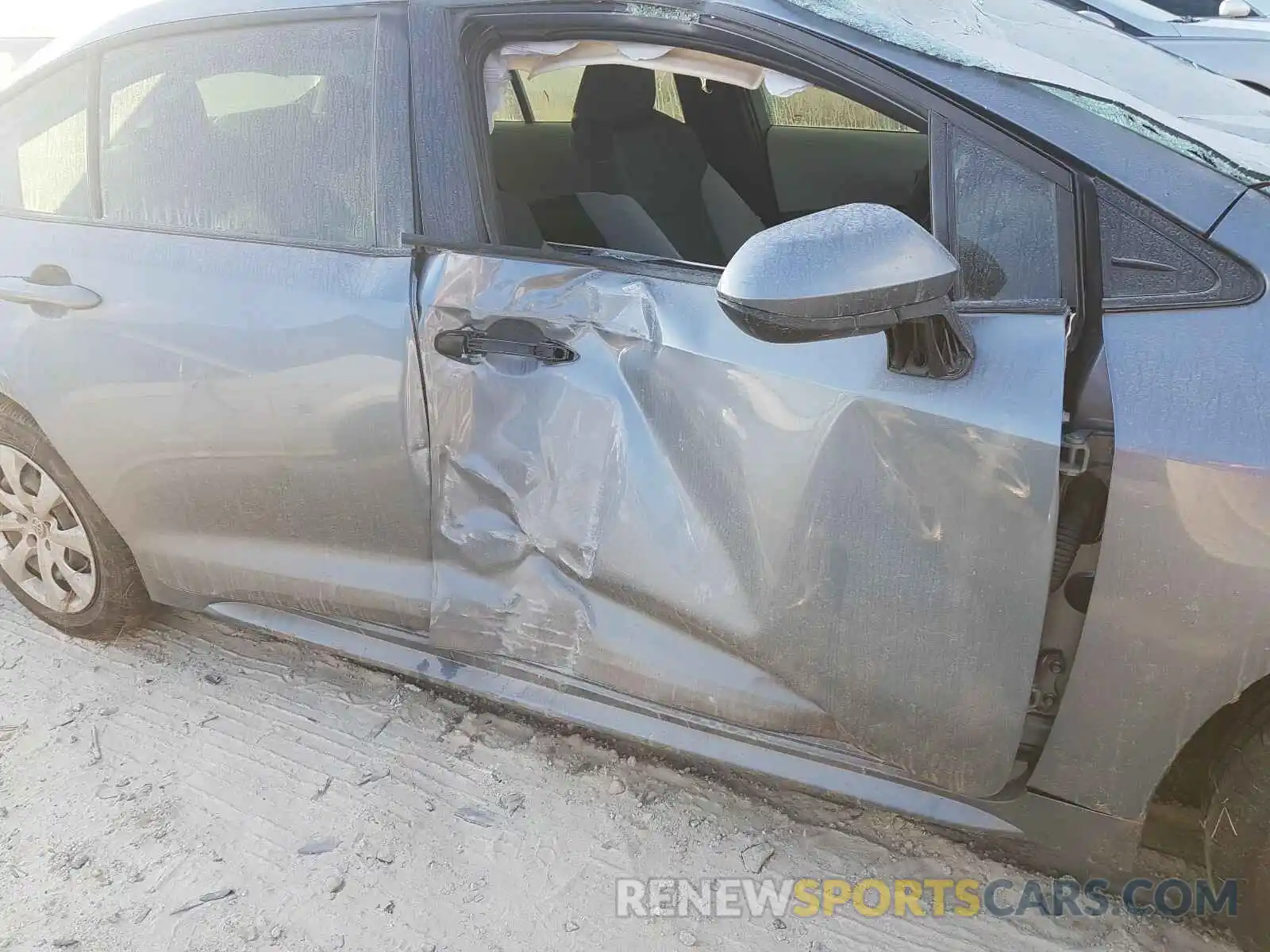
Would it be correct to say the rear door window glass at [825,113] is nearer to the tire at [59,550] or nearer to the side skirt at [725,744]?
the side skirt at [725,744]

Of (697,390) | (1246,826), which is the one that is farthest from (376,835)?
(1246,826)

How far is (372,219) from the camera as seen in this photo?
186 centimetres

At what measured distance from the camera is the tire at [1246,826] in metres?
1.42

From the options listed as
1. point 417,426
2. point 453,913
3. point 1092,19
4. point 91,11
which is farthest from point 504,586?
point 1092,19

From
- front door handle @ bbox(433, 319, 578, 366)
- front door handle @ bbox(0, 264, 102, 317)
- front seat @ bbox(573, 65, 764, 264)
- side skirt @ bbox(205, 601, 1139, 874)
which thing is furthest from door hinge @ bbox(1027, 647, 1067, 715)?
front door handle @ bbox(0, 264, 102, 317)

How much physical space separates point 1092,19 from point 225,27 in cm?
188

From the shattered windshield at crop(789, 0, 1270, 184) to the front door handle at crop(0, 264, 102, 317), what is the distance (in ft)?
5.08

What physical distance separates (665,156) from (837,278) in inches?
59.3

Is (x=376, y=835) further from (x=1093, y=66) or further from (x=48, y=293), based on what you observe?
(x=1093, y=66)

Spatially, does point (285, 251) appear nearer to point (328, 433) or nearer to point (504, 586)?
point (328, 433)

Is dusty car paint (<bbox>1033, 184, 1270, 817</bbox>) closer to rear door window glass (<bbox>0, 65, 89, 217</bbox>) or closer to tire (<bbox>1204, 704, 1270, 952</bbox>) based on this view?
tire (<bbox>1204, 704, 1270, 952</bbox>)

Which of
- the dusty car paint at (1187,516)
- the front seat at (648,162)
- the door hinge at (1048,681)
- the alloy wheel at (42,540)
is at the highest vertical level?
the front seat at (648,162)

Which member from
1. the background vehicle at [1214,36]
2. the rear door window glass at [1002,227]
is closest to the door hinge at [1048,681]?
the rear door window glass at [1002,227]

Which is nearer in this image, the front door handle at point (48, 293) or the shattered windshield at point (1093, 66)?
the shattered windshield at point (1093, 66)
